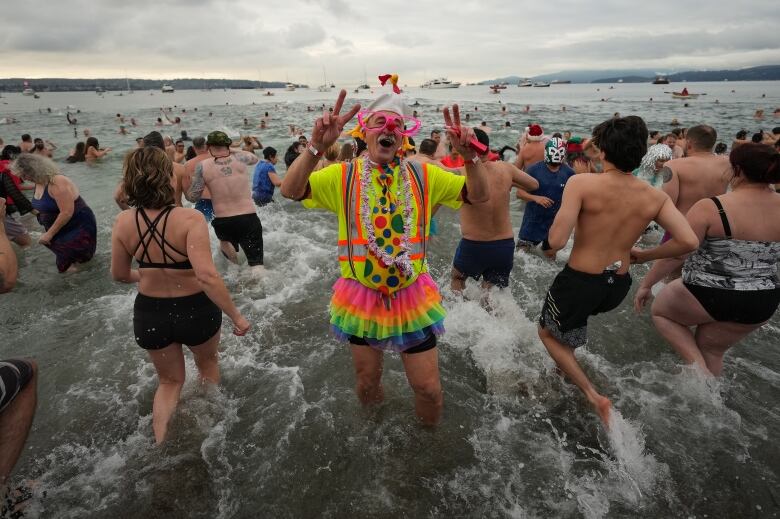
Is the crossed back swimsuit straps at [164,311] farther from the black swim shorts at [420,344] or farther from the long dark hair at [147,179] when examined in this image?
the black swim shorts at [420,344]

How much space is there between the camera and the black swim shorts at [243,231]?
17.9ft

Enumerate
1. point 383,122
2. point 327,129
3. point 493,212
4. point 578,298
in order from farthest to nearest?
point 493,212 < point 578,298 < point 383,122 < point 327,129

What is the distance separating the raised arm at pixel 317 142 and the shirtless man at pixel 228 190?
3390mm

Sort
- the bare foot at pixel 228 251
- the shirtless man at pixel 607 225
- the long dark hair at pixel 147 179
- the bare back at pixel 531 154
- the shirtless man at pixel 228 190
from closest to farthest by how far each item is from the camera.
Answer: the long dark hair at pixel 147 179 < the shirtless man at pixel 607 225 < the shirtless man at pixel 228 190 < the bare back at pixel 531 154 < the bare foot at pixel 228 251

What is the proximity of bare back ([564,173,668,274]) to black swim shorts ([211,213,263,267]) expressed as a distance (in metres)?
4.18

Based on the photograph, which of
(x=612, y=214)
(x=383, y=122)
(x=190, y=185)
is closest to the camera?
(x=383, y=122)

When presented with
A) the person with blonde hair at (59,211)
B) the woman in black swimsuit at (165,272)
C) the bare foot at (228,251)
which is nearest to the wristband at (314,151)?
the woman in black swimsuit at (165,272)

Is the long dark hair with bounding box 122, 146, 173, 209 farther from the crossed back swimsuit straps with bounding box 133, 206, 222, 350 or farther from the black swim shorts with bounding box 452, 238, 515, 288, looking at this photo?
the black swim shorts with bounding box 452, 238, 515, 288

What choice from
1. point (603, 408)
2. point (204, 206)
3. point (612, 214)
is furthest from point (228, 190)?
point (603, 408)

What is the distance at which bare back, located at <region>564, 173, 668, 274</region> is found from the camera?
2.62 metres

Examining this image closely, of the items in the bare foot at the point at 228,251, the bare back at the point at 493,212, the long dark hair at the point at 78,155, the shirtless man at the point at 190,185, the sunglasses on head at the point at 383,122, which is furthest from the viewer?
the long dark hair at the point at 78,155

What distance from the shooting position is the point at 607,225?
2689 mm

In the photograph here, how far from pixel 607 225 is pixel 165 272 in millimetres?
2972

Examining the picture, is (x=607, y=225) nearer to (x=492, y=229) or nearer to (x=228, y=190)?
(x=492, y=229)
